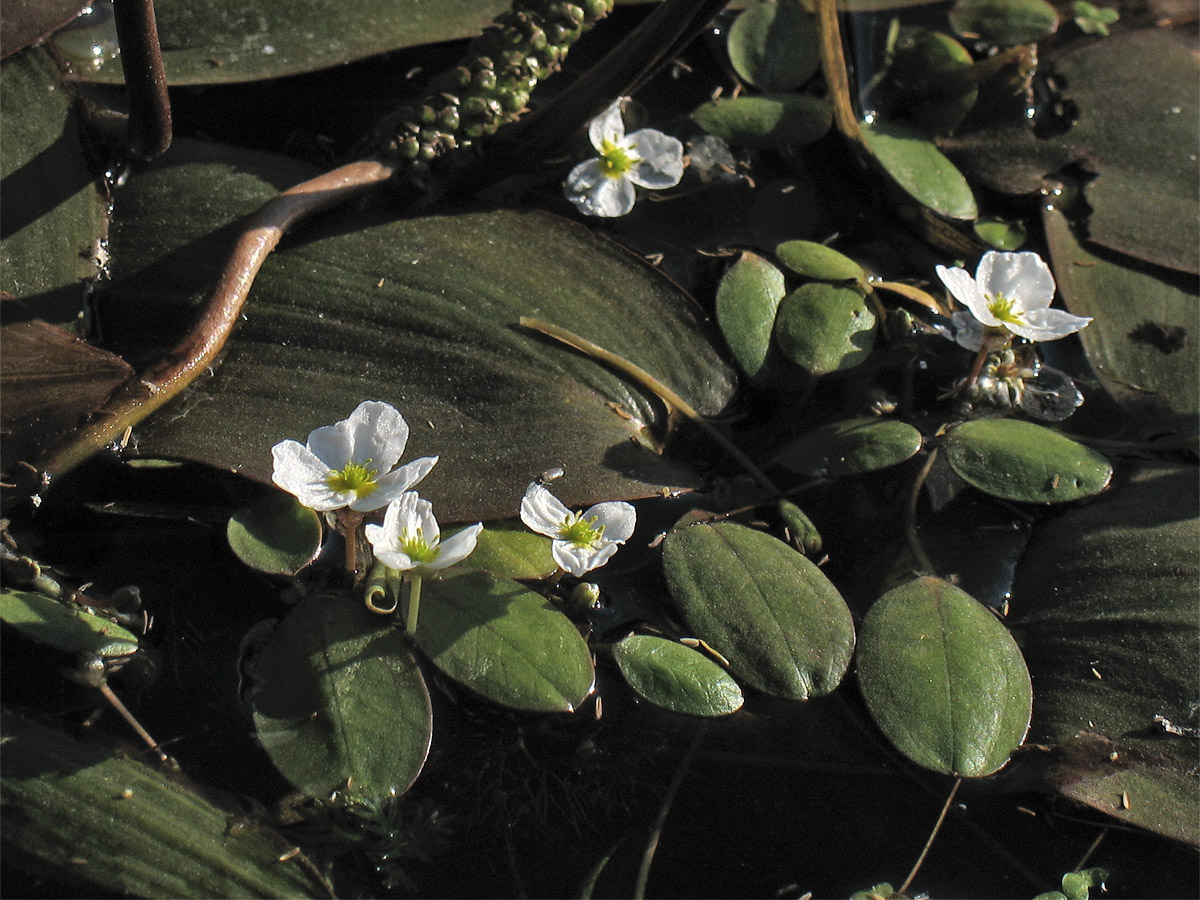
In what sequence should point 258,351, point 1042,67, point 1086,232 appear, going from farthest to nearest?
1. point 1042,67
2. point 1086,232
3. point 258,351

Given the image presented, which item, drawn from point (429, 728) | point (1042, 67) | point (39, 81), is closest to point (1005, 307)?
point (1042, 67)

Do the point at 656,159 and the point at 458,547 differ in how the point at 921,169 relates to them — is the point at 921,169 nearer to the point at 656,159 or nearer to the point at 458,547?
the point at 656,159

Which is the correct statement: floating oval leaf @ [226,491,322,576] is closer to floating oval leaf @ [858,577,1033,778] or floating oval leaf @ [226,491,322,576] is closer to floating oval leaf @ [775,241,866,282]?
floating oval leaf @ [858,577,1033,778]

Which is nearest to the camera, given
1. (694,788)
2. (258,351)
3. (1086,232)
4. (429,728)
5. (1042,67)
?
(429,728)

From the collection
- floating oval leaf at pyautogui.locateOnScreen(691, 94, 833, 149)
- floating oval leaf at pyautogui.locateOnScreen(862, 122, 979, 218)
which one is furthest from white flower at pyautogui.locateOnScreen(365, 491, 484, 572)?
floating oval leaf at pyautogui.locateOnScreen(862, 122, 979, 218)

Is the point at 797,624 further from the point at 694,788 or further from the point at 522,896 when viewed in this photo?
the point at 522,896

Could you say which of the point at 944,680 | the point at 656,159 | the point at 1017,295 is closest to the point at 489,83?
the point at 656,159

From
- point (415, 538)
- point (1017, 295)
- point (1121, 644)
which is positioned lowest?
point (1121, 644)
